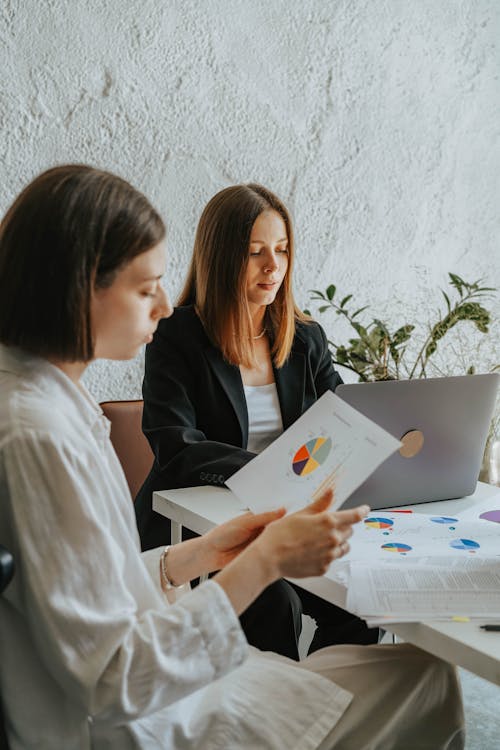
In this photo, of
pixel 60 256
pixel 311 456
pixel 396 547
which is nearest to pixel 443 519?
pixel 396 547

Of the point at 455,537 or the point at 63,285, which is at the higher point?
the point at 63,285

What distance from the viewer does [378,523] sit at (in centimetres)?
153

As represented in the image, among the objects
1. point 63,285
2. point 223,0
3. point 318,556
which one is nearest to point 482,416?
point 318,556

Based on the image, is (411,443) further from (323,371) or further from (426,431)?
Result: (323,371)

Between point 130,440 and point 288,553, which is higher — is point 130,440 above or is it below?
below

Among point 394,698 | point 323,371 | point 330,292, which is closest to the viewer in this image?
point 394,698

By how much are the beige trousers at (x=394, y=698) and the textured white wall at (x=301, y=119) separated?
1.52 metres

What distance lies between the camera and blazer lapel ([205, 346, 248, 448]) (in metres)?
2.17

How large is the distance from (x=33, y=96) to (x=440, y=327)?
1.35 meters

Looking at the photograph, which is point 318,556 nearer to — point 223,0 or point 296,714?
point 296,714

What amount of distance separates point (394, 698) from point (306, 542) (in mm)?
300

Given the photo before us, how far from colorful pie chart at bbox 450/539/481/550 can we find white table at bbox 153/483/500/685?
0.61 ft

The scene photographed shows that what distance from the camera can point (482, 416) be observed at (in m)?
1.63

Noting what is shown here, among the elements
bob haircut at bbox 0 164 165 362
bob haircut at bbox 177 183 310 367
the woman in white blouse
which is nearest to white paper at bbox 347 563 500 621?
the woman in white blouse
